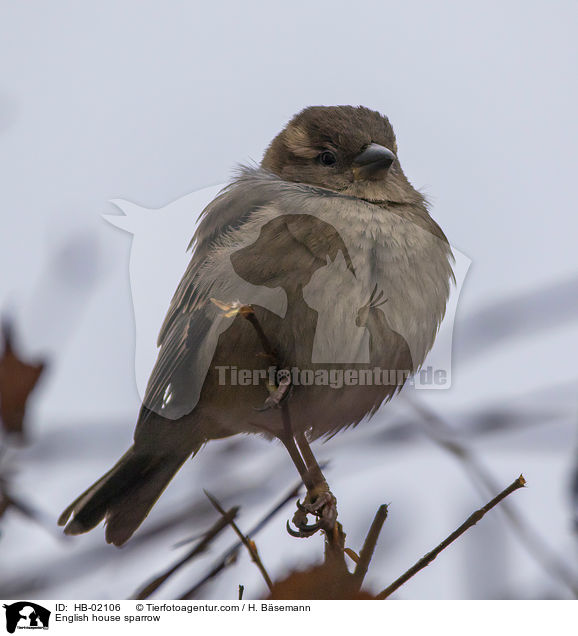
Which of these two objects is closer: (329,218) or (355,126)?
(329,218)

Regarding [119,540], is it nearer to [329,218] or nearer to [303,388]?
[303,388]

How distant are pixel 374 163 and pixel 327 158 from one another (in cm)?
30

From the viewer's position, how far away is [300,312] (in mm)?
3592

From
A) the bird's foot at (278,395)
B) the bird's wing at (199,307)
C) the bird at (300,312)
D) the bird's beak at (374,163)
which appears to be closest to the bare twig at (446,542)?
the bird at (300,312)

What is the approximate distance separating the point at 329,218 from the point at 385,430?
1.38 metres

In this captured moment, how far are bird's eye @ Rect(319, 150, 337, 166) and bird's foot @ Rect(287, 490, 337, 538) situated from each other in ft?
5.87

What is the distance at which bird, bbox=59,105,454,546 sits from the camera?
142 inches

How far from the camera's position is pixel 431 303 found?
3877 mm
